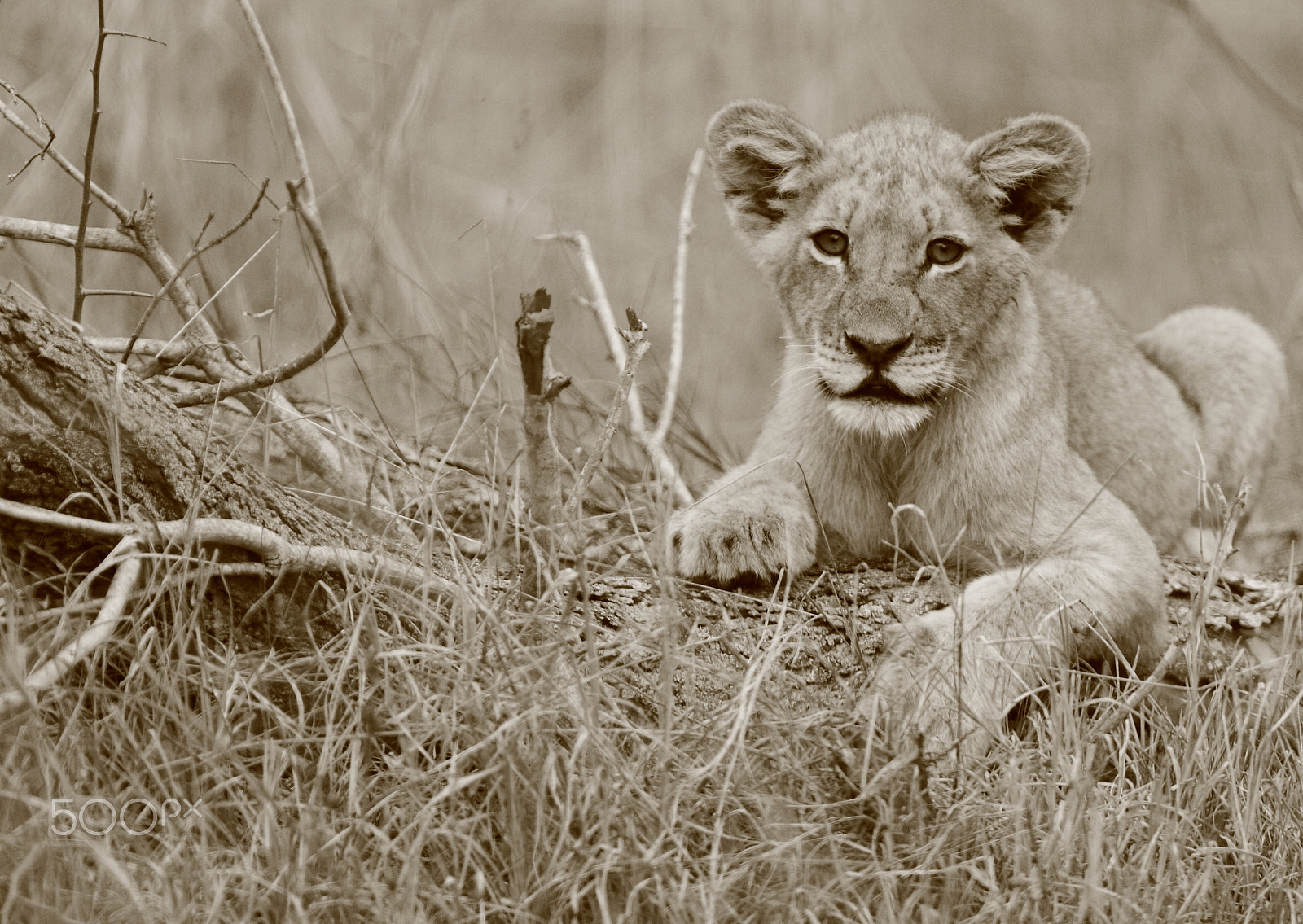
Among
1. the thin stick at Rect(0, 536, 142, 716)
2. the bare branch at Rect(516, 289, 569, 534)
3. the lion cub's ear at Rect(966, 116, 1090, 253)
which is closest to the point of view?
the thin stick at Rect(0, 536, 142, 716)

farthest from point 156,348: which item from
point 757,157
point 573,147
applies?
point 573,147

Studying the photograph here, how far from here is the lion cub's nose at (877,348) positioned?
3566 mm

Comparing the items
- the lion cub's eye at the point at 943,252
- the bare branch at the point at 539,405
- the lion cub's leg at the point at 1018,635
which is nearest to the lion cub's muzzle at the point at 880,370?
the lion cub's eye at the point at 943,252

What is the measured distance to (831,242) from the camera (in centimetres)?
386

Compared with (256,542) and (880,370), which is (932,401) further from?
(256,542)

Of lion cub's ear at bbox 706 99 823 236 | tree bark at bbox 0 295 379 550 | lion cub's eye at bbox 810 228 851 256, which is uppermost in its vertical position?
lion cub's ear at bbox 706 99 823 236

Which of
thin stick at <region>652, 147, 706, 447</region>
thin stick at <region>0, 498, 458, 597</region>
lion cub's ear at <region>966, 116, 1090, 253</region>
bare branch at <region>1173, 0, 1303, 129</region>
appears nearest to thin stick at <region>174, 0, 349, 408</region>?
thin stick at <region>0, 498, 458, 597</region>

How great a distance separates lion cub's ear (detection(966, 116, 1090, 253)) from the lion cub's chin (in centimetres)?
70

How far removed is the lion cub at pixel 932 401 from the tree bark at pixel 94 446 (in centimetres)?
115

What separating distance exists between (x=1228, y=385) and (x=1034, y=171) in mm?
2032

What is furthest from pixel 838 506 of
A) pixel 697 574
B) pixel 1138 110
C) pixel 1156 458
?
pixel 1138 110

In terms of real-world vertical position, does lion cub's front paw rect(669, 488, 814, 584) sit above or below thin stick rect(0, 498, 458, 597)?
below

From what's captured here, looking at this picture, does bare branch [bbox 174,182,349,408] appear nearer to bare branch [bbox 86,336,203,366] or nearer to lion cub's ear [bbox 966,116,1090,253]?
bare branch [bbox 86,336,203,366]

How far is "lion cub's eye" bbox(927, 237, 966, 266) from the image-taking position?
3.75 meters
